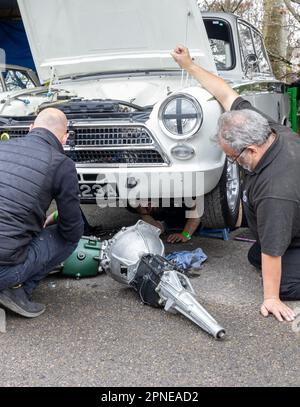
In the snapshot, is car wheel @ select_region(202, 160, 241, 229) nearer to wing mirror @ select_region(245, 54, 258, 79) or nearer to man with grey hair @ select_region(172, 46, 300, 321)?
man with grey hair @ select_region(172, 46, 300, 321)

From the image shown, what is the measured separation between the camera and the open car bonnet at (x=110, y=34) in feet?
13.0

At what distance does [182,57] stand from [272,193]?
1.47 m

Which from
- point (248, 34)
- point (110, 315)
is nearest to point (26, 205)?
point (110, 315)

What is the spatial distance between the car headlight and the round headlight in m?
0.06

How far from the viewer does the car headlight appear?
331 centimetres

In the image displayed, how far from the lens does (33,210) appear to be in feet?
8.88

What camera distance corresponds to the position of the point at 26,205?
2668 mm

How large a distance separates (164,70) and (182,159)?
137 centimetres

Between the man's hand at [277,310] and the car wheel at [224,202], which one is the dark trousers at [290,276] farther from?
the car wheel at [224,202]

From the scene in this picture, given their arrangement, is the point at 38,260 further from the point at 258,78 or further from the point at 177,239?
the point at 258,78

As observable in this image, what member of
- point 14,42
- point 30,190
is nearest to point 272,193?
point 30,190

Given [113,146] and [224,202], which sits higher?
[113,146]

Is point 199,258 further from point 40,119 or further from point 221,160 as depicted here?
point 40,119

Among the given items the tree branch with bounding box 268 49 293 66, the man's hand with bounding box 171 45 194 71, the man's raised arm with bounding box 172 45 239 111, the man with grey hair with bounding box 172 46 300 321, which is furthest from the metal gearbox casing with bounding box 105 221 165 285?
the tree branch with bounding box 268 49 293 66
